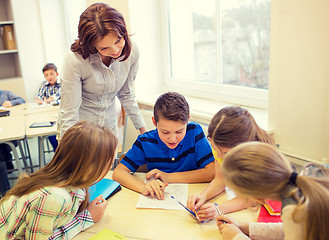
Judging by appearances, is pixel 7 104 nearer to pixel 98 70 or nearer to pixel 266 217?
pixel 98 70

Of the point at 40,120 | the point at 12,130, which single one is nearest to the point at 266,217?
the point at 12,130

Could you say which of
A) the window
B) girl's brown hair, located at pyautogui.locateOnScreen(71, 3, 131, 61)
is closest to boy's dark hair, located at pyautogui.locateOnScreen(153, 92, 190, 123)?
girl's brown hair, located at pyautogui.locateOnScreen(71, 3, 131, 61)

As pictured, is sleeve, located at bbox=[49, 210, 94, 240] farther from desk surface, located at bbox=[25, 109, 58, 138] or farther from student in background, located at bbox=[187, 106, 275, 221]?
desk surface, located at bbox=[25, 109, 58, 138]

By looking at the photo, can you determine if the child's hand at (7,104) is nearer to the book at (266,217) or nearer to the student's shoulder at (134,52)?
the student's shoulder at (134,52)

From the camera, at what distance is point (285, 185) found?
2.70 ft

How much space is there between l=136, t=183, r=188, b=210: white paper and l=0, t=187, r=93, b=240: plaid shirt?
0.94 feet

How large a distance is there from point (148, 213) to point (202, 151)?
0.49 metres

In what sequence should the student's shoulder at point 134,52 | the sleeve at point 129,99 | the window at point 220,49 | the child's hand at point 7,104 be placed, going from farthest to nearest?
the child's hand at point 7,104
the window at point 220,49
the sleeve at point 129,99
the student's shoulder at point 134,52

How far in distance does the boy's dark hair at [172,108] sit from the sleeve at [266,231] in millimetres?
614

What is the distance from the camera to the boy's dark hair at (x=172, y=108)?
156cm

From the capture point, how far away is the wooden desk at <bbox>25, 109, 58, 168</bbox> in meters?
2.59

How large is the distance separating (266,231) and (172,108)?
2.29ft

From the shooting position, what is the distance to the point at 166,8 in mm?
3182

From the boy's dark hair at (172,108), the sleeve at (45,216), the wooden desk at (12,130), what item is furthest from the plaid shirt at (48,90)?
the sleeve at (45,216)
